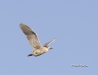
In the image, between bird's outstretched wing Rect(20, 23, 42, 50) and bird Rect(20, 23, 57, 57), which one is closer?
bird's outstretched wing Rect(20, 23, 42, 50)

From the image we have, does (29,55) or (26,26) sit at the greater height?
(26,26)

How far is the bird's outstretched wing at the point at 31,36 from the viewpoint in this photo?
101 feet

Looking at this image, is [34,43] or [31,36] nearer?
[31,36]

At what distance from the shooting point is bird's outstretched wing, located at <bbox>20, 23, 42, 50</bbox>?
30725 mm

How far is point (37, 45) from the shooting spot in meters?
31.9

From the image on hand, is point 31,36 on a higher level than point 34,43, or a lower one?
higher

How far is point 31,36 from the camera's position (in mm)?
31438

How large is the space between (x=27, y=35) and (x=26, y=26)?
788mm

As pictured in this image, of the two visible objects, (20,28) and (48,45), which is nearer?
(20,28)

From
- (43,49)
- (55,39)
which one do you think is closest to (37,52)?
(43,49)

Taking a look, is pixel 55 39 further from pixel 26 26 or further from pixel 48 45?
pixel 26 26

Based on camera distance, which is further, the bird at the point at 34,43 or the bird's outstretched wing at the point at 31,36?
the bird at the point at 34,43

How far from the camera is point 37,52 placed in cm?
3198

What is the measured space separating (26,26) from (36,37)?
1.23 metres
